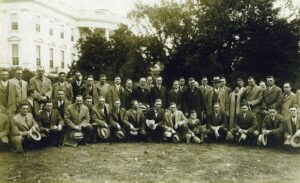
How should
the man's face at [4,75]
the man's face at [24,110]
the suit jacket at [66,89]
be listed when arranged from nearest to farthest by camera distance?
the man's face at [24,110] → the man's face at [4,75] → the suit jacket at [66,89]

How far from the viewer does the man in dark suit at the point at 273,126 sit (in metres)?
7.34

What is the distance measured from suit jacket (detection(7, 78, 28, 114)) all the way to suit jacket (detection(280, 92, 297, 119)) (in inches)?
208

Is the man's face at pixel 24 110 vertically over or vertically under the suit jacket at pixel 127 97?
under

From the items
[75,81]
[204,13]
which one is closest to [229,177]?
[75,81]

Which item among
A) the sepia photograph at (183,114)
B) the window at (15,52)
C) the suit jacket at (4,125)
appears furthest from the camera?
the window at (15,52)

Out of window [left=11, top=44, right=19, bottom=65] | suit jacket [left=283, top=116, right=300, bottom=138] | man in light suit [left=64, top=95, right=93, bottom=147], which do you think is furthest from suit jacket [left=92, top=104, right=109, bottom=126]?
window [left=11, top=44, right=19, bottom=65]

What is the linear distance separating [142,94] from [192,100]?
114 centimetres

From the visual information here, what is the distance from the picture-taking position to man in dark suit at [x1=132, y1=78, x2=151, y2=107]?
27.8 ft

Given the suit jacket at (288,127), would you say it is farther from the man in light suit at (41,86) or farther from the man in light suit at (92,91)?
the man in light suit at (41,86)

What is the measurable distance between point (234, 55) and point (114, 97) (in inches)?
268

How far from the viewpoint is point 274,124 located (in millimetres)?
7438

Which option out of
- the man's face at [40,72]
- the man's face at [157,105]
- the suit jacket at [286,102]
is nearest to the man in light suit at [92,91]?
the man's face at [40,72]

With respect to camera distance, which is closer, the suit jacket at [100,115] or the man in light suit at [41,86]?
the man in light suit at [41,86]

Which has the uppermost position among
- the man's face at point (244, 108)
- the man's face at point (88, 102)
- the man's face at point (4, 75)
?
the man's face at point (4, 75)
